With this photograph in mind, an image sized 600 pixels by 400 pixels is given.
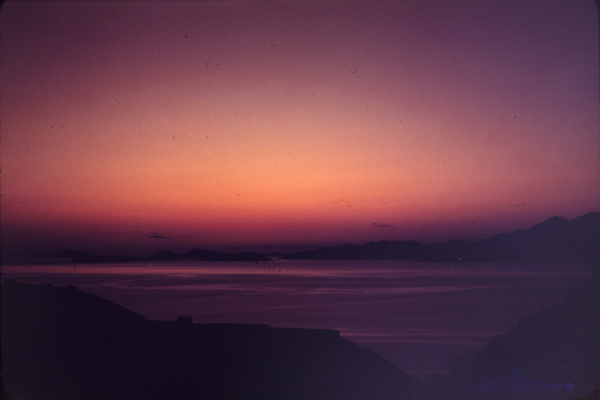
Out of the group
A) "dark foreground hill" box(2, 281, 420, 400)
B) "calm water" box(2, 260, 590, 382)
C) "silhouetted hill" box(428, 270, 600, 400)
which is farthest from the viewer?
"calm water" box(2, 260, 590, 382)

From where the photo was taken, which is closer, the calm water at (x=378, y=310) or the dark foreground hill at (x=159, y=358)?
the dark foreground hill at (x=159, y=358)

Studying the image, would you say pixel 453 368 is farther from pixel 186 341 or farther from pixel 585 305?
pixel 186 341

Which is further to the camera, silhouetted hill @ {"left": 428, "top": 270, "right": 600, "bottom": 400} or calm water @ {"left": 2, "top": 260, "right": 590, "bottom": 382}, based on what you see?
calm water @ {"left": 2, "top": 260, "right": 590, "bottom": 382}

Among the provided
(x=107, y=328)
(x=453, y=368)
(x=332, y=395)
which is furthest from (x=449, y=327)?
(x=107, y=328)

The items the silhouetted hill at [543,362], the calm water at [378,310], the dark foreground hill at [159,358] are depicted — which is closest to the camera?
the dark foreground hill at [159,358]

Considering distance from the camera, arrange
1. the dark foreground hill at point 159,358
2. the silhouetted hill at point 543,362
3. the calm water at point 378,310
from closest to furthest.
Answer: the dark foreground hill at point 159,358, the silhouetted hill at point 543,362, the calm water at point 378,310

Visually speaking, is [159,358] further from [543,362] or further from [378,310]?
[378,310]
